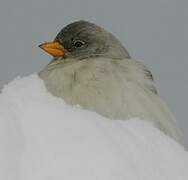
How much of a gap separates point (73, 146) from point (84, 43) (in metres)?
2.10

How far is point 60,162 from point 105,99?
1.03 metres

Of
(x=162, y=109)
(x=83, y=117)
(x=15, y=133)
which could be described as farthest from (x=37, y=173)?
(x=162, y=109)

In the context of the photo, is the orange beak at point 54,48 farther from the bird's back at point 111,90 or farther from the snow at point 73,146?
the snow at point 73,146

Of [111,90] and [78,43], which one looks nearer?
[111,90]

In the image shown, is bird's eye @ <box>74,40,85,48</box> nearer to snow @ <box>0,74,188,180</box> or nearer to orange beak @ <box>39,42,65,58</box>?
orange beak @ <box>39,42,65,58</box>

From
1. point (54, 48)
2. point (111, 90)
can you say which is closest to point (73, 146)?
point (111, 90)

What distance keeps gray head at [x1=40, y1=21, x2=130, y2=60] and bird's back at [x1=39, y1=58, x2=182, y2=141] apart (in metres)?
0.55

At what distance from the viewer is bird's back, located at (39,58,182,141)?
9.22ft

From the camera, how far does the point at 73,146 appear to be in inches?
74.8

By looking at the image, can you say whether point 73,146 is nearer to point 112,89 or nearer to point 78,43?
point 112,89

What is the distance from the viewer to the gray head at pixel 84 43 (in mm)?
3826

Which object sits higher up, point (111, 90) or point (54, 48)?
point (111, 90)

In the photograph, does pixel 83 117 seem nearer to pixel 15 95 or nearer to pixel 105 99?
pixel 15 95

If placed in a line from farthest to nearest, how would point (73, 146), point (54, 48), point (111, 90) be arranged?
point (54, 48)
point (111, 90)
point (73, 146)
